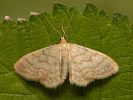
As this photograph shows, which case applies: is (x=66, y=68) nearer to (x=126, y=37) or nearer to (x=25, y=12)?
(x=126, y=37)

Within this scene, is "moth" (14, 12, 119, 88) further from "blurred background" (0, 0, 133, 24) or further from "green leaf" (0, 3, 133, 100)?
"blurred background" (0, 0, 133, 24)

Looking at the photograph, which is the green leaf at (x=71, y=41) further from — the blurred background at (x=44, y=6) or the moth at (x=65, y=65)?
the blurred background at (x=44, y=6)

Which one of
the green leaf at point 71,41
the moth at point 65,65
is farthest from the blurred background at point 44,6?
the moth at point 65,65

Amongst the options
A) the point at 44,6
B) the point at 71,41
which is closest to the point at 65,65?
the point at 71,41

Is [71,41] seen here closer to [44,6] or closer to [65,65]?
[65,65]

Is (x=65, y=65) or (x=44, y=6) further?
(x=44, y=6)

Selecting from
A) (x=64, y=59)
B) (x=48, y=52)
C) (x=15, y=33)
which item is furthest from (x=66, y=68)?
(x=15, y=33)
